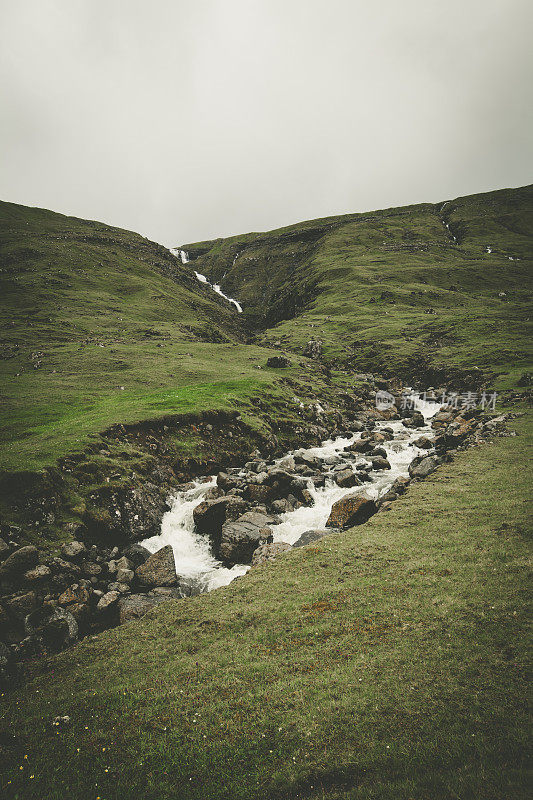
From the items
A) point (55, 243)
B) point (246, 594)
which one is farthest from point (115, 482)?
point (55, 243)

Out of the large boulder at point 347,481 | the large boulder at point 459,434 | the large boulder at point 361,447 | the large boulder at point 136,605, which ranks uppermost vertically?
the large boulder at point 459,434

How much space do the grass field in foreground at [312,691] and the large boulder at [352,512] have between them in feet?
19.8

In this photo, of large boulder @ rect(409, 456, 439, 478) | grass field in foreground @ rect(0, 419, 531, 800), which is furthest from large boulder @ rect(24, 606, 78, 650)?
large boulder @ rect(409, 456, 439, 478)

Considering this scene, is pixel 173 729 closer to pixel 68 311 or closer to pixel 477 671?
pixel 477 671

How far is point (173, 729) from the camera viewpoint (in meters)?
10.7

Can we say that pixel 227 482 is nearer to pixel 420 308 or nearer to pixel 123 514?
pixel 123 514

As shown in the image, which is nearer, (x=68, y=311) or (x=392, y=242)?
(x=68, y=311)

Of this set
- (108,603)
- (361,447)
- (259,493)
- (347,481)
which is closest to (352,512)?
(347,481)

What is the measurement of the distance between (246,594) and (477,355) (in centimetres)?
6848

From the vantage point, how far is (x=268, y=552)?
866 inches

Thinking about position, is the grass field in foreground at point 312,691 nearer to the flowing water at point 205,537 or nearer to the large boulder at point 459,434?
the flowing water at point 205,537

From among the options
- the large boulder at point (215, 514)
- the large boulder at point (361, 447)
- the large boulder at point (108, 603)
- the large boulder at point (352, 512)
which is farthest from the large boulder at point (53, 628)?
the large boulder at point (361, 447)

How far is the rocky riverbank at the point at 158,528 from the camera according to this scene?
16984mm

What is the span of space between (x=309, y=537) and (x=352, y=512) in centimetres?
383
